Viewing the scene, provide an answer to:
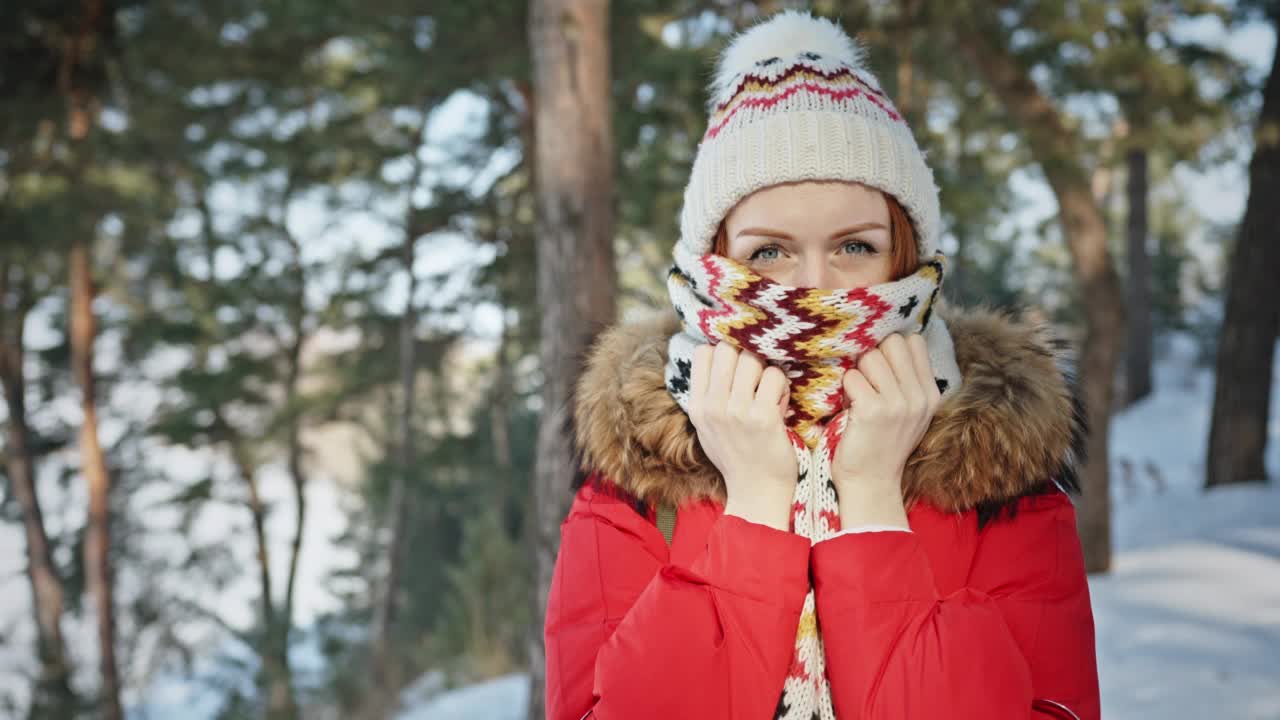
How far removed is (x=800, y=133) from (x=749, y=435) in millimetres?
596

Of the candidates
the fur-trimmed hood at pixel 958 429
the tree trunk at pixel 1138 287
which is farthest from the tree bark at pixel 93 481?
the tree trunk at pixel 1138 287

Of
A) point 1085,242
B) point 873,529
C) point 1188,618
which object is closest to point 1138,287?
point 1085,242

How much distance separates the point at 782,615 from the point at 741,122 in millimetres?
961

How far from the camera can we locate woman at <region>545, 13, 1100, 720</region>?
1422mm

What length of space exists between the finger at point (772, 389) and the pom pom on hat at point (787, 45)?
2.17 ft

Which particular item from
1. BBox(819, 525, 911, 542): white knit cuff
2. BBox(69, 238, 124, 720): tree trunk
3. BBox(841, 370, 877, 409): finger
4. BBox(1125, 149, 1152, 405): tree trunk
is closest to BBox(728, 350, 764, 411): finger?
BBox(841, 370, 877, 409): finger

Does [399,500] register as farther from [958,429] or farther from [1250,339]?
[958,429]

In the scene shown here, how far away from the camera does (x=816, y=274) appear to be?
1614 mm

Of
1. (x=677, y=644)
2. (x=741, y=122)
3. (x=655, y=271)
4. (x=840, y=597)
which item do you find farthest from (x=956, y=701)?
(x=655, y=271)

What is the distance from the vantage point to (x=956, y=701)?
4.39 feet

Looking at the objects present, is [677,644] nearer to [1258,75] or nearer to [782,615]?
[782,615]

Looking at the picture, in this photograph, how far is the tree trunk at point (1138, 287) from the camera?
62.5ft

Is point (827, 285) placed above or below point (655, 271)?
below

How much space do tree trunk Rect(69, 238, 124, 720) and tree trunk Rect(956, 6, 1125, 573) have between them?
11.8 meters
